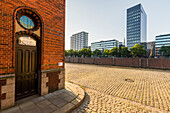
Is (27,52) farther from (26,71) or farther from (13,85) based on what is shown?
(13,85)

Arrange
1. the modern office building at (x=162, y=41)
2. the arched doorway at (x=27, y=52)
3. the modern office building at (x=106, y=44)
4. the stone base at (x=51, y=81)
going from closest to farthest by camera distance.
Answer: the arched doorway at (x=27, y=52) < the stone base at (x=51, y=81) < the modern office building at (x=162, y=41) < the modern office building at (x=106, y=44)

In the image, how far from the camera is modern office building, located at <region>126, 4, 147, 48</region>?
87938mm

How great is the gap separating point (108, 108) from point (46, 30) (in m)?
5.07

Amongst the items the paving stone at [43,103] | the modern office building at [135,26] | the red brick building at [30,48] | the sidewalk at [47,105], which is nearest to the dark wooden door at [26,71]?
the red brick building at [30,48]

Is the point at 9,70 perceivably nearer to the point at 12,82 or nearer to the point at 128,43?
the point at 12,82

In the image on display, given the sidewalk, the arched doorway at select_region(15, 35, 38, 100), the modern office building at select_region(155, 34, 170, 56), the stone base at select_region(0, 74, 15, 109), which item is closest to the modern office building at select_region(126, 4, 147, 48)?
the modern office building at select_region(155, 34, 170, 56)

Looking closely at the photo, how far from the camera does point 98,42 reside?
108500 millimetres

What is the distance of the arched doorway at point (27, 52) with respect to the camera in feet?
11.7

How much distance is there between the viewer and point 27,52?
3926mm

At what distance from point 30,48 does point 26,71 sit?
1.18 metres

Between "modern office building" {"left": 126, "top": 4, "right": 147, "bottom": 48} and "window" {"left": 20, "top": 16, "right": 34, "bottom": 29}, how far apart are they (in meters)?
104

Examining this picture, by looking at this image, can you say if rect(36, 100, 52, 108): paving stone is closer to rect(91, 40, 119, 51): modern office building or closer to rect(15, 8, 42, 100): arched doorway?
rect(15, 8, 42, 100): arched doorway

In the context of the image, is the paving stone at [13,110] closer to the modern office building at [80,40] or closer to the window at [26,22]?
the window at [26,22]

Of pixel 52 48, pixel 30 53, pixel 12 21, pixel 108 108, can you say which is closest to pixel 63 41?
pixel 52 48
